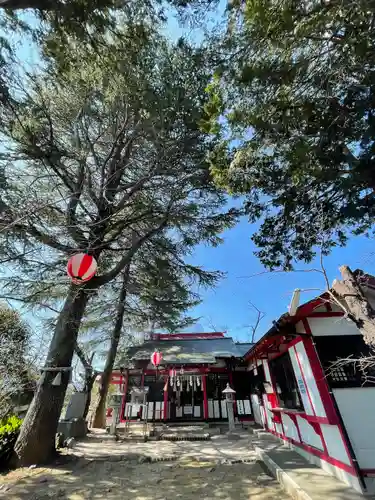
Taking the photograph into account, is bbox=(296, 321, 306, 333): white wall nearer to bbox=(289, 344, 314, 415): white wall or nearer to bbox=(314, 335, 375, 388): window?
bbox=(314, 335, 375, 388): window

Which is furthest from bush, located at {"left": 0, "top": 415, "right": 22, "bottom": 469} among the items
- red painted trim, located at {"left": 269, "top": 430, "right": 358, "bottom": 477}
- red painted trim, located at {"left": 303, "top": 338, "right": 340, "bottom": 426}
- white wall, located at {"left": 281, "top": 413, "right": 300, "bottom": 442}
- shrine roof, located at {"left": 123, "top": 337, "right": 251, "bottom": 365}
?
white wall, located at {"left": 281, "top": 413, "right": 300, "bottom": 442}

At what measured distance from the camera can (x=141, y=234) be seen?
7672 mm

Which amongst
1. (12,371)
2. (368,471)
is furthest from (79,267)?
(368,471)

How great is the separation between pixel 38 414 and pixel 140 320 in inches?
246

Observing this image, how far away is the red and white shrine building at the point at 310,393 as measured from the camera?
391cm

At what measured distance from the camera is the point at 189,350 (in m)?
11.3

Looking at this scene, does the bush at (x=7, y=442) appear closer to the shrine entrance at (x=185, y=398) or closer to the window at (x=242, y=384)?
the shrine entrance at (x=185, y=398)

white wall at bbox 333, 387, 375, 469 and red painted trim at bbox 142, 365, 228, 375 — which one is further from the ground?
red painted trim at bbox 142, 365, 228, 375

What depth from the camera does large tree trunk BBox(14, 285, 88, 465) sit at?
4.67 metres

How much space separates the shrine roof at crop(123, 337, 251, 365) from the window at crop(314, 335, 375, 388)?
539 centimetres

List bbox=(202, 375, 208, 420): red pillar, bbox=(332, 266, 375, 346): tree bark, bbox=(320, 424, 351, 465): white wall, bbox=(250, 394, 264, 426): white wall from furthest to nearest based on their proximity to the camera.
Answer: bbox=(202, 375, 208, 420): red pillar, bbox=(250, 394, 264, 426): white wall, bbox=(320, 424, 351, 465): white wall, bbox=(332, 266, 375, 346): tree bark

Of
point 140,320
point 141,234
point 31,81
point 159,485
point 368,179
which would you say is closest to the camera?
point 368,179

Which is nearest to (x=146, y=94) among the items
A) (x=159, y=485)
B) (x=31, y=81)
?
(x=31, y=81)

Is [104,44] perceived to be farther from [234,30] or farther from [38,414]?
[38,414]
